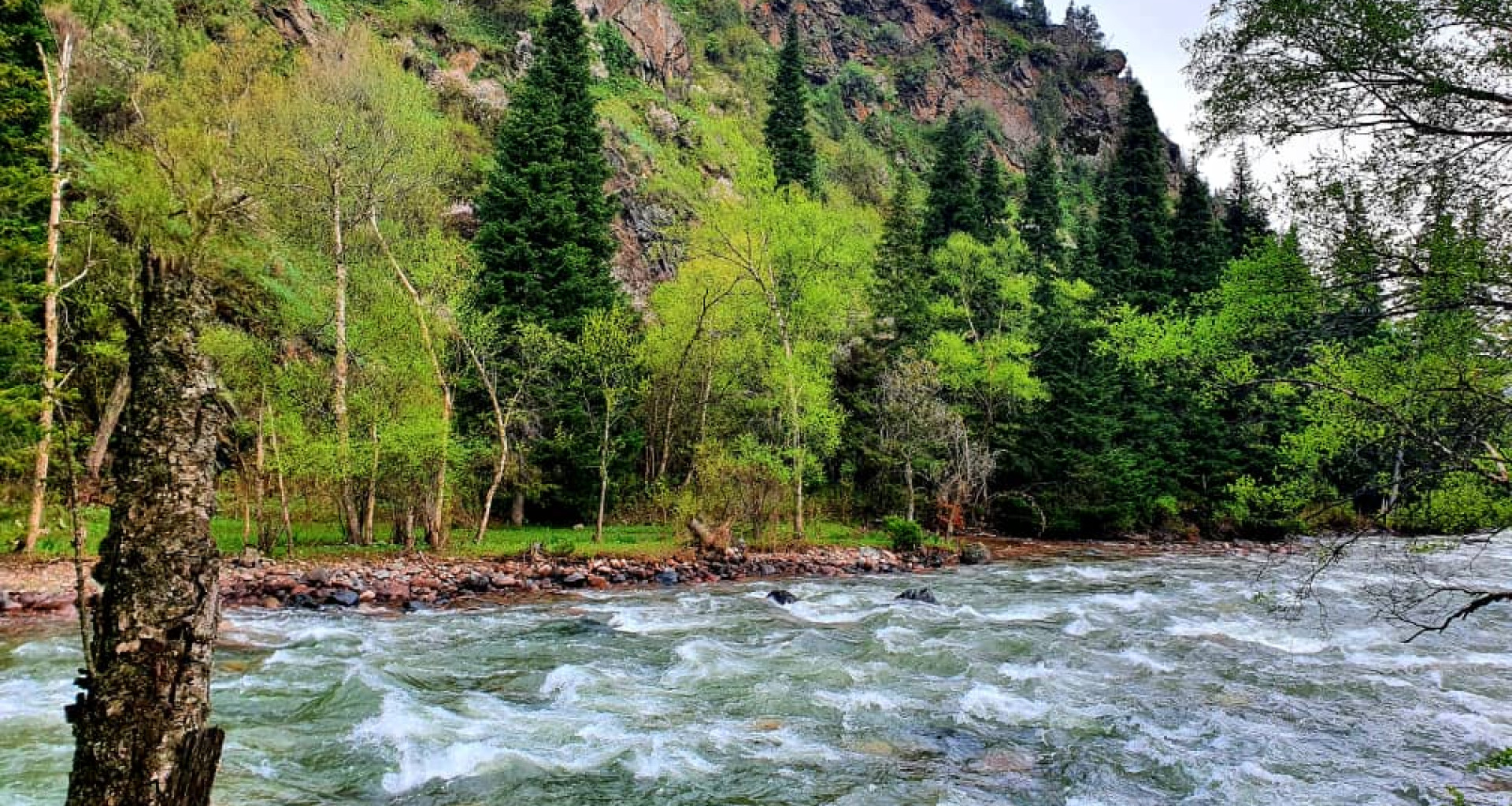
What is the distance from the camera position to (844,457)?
103 feet

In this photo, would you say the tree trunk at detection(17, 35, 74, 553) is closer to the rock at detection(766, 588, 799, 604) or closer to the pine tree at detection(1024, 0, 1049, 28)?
the rock at detection(766, 588, 799, 604)

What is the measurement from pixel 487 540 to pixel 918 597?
11505 mm

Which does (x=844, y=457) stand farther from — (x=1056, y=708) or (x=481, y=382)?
(x=1056, y=708)

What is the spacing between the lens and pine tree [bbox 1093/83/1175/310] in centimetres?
3931

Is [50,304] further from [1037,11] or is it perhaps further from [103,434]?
[1037,11]

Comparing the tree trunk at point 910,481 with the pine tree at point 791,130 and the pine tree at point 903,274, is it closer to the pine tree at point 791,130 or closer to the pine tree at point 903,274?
the pine tree at point 903,274

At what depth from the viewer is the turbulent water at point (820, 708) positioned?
7836 mm

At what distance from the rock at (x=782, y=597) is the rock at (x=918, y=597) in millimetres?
2305

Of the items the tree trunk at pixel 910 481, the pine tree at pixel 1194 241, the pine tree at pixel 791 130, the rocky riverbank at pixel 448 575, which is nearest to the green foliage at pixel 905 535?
the rocky riverbank at pixel 448 575

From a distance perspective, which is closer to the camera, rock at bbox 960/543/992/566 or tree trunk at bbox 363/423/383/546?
tree trunk at bbox 363/423/383/546

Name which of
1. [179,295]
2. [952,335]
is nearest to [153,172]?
[179,295]

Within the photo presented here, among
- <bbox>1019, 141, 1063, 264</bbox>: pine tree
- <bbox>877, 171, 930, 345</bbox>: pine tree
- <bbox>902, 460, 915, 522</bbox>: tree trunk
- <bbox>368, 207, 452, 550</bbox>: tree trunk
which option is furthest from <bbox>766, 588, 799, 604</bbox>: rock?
<bbox>1019, 141, 1063, 264</bbox>: pine tree

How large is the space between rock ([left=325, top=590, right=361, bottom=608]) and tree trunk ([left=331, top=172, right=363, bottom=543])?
3.36m

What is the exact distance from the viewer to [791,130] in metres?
48.0
